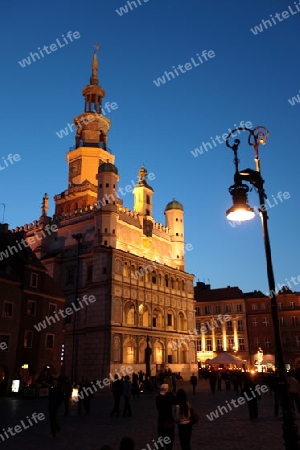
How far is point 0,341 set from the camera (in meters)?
33.5

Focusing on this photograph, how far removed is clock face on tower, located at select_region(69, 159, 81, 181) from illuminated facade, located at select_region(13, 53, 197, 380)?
16 centimetres

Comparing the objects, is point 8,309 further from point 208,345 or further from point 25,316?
point 208,345

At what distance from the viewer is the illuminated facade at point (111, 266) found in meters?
51.7

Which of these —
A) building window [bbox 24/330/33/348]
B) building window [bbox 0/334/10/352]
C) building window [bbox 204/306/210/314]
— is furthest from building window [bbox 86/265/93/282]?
building window [bbox 204/306/210/314]

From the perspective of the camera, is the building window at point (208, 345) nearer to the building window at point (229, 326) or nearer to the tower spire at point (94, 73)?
the building window at point (229, 326)

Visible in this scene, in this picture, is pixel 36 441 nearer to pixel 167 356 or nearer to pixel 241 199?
pixel 241 199

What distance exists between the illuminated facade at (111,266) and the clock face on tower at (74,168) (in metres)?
0.16

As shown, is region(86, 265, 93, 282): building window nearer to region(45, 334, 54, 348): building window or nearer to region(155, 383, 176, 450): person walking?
region(45, 334, 54, 348): building window

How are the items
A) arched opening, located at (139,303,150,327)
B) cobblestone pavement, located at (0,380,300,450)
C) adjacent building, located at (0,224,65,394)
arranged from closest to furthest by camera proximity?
1. cobblestone pavement, located at (0,380,300,450)
2. adjacent building, located at (0,224,65,394)
3. arched opening, located at (139,303,150,327)

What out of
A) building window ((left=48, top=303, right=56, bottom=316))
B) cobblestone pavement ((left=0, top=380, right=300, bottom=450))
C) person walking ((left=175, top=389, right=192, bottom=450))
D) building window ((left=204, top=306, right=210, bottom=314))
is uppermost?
building window ((left=204, top=306, right=210, bottom=314))

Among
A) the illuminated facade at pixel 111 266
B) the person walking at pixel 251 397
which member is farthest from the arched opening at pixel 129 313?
the person walking at pixel 251 397

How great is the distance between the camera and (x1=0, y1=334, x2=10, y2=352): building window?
3347 cm

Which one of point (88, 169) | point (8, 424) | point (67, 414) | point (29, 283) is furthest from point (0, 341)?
point (88, 169)

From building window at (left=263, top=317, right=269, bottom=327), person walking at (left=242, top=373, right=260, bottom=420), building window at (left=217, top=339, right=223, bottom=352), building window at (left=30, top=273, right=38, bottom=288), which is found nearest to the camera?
person walking at (left=242, top=373, right=260, bottom=420)
